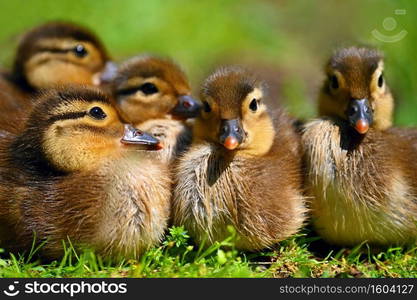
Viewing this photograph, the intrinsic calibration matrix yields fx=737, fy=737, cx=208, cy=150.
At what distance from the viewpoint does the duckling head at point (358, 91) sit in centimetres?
409

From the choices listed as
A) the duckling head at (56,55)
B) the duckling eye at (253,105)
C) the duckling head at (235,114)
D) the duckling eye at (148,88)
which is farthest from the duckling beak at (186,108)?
the duckling head at (56,55)

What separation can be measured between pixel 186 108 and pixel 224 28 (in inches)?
156

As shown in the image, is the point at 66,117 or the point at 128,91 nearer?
the point at 66,117

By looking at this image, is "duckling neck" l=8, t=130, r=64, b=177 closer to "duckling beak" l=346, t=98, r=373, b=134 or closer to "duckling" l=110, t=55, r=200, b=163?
"duckling" l=110, t=55, r=200, b=163

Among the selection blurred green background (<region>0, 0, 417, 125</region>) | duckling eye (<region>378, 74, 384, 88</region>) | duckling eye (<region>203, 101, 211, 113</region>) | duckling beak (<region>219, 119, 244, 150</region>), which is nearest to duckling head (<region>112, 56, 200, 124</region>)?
duckling eye (<region>203, 101, 211, 113</region>)

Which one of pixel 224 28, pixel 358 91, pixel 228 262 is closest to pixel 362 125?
pixel 358 91

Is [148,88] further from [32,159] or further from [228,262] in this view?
[228,262]

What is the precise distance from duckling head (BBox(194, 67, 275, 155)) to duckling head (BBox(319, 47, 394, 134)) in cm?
44

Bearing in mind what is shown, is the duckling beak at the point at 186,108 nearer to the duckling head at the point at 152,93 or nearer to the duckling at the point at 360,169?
the duckling head at the point at 152,93

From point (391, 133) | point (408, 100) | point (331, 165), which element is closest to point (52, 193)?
point (331, 165)

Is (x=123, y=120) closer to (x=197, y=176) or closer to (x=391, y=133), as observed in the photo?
(x=197, y=176)

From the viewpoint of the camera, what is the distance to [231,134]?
3.83 m

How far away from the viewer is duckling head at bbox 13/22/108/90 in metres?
5.30

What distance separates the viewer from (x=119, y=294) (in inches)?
137
